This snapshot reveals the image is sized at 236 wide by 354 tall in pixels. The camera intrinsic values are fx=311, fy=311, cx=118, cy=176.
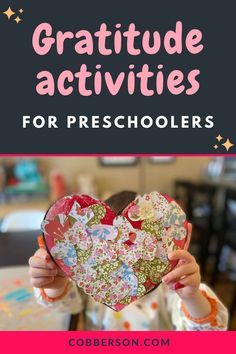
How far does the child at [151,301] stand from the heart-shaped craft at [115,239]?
18mm

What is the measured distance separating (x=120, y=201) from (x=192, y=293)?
166 mm

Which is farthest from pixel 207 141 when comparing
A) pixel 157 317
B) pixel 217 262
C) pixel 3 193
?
pixel 3 193

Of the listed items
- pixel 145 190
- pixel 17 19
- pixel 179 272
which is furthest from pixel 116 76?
pixel 145 190

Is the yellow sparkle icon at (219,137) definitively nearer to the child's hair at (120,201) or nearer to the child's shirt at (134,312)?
the child's hair at (120,201)

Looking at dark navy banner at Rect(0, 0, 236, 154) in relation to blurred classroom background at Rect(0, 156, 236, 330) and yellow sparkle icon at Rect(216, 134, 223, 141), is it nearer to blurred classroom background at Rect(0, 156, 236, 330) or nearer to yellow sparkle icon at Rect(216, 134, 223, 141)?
yellow sparkle icon at Rect(216, 134, 223, 141)

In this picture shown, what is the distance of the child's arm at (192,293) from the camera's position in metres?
0.38

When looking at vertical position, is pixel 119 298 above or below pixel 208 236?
above

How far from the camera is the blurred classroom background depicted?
1458mm

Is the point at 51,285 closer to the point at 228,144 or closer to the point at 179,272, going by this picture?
the point at 179,272

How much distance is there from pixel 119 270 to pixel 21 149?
0.20m

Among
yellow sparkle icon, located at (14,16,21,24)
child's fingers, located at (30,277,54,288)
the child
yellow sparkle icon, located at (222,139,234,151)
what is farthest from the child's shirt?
yellow sparkle icon, located at (14,16,21,24)

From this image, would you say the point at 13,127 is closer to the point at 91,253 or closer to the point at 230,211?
the point at 91,253

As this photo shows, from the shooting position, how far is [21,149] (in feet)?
1.33
